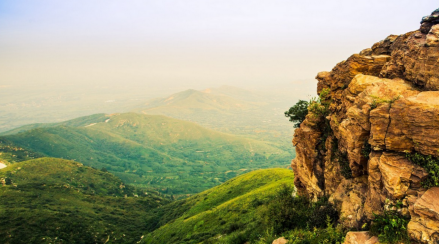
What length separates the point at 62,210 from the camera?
289 feet

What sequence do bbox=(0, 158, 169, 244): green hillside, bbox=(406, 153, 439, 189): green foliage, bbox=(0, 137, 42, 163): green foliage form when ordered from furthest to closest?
1. bbox=(0, 137, 42, 163): green foliage
2. bbox=(0, 158, 169, 244): green hillside
3. bbox=(406, 153, 439, 189): green foliage

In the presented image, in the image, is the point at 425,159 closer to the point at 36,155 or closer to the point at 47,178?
the point at 47,178

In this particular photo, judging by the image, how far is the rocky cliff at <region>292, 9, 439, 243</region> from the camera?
14.0 m

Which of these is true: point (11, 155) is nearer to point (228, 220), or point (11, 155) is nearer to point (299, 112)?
point (228, 220)

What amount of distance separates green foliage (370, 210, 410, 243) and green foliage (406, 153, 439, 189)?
2680 mm

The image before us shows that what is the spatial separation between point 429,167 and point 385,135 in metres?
3.11

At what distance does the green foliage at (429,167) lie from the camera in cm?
1352

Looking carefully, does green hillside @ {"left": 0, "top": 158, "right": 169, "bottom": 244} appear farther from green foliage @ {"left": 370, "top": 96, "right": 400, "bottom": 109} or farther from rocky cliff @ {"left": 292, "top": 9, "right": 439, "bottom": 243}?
green foliage @ {"left": 370, "top": 96, "right": 400, "bottom": 109}

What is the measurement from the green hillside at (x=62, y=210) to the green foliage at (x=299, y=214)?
69.5m

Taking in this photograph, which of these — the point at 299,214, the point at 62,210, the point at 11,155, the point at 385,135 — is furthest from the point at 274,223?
the point at 11,155

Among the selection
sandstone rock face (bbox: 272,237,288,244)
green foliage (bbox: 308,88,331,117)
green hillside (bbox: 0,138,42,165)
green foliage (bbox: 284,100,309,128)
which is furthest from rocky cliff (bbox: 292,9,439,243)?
green hillside (bbox: 0,138,42,165)

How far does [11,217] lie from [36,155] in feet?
534

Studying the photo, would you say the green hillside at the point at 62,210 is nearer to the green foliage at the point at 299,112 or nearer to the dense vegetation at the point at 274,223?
the dense vegetation at the point at 274,223

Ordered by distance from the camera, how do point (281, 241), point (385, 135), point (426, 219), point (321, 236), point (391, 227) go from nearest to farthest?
1. point (426, 219)
2. point (391, 227)
3. point (385, 135)
4. point (321, 236)
5. point (281, 241)
